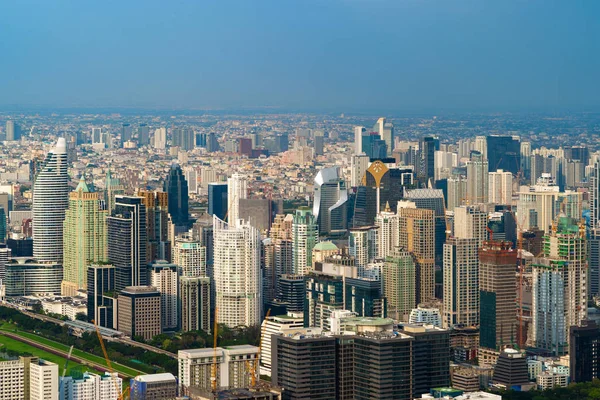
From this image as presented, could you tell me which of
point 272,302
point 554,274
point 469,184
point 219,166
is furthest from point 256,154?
point 554,274

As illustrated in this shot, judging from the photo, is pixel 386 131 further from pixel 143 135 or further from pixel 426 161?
pixel 143 135

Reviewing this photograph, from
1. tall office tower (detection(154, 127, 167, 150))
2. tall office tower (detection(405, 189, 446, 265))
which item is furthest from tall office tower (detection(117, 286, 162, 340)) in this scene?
tall office tower (detection(154, 127, 167, 150))

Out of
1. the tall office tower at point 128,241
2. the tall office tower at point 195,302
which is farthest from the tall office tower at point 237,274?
the tall office tower at point 128,241

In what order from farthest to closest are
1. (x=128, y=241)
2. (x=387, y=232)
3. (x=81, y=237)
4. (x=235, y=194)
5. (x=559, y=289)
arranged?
(x=235, y=194) → (x=81, y=237) → (x=387, y=232) → (x=128, y=241) → (x=559, y=289)

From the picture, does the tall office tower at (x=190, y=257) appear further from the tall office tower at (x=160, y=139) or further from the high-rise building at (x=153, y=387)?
the high-rise building at (x=153, y=387)

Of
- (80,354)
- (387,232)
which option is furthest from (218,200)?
(80,354)

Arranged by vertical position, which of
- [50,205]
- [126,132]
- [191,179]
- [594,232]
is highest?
[126,132]
